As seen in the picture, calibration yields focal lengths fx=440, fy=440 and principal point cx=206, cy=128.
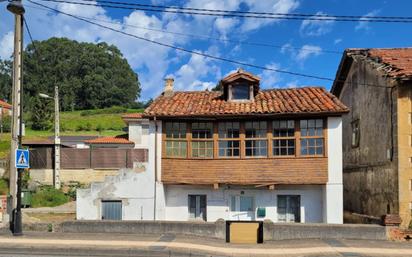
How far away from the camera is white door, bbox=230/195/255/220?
19.8m

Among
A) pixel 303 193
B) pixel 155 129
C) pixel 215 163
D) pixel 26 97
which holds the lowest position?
pixel 303 193

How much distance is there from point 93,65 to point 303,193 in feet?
300

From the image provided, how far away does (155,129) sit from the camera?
19.8 m

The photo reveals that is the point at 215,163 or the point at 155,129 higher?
the point at 155,129

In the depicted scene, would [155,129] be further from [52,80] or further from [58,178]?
[52,80]

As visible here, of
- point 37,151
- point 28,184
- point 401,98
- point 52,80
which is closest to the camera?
point 401,98

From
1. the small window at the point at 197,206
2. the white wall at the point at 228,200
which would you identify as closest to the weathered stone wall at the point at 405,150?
the white wall at the point at 228,200

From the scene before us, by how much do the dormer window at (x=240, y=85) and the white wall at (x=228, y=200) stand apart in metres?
4.32

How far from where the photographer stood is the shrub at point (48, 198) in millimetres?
27625

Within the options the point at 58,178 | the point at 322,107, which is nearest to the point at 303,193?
the point at 322,107

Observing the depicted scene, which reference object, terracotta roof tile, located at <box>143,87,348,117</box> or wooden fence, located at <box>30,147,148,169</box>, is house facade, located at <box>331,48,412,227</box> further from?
wooden fence, located at <box>30,147,148,169</box>

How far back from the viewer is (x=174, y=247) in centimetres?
1339

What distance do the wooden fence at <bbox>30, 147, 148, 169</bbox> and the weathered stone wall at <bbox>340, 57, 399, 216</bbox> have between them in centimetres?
1664

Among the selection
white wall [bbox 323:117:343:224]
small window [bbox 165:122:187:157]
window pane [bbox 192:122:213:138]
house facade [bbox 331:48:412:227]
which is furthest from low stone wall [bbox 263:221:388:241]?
small window [bbox 165:122:187:157]
